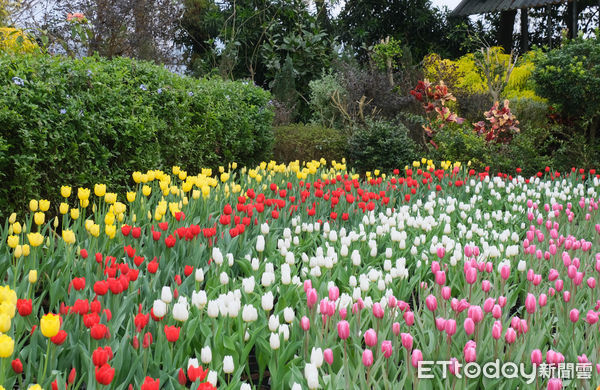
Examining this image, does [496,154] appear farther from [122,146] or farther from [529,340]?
[529,340]

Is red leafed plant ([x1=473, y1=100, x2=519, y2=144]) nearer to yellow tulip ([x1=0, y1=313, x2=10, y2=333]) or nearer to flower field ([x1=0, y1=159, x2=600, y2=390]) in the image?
flower field ([x1=0, y1=159, x2=600, y2=390])

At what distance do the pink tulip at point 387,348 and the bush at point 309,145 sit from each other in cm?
777

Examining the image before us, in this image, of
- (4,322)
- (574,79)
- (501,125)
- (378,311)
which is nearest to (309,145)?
(501,125)

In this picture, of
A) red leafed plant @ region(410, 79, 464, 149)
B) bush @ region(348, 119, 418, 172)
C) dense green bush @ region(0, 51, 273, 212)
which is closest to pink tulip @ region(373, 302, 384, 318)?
dense green bush @ region(0, 51, 273, 212)

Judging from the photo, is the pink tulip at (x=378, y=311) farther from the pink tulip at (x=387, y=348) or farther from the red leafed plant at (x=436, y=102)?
the red leafed plant at (x=436, y=102)

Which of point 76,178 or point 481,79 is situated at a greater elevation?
point 481,79

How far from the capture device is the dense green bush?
14.3ft

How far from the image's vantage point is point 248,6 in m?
17.5

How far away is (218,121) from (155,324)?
531 cm

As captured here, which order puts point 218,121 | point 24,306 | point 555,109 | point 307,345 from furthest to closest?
point 555,109
point 218,121
point 307,345
point 24,306

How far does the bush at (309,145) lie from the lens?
9719 millimetres

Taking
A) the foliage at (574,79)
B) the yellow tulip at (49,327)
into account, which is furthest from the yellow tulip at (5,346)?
the foliage at (574,79)

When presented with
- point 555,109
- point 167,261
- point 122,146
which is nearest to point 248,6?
point 555,109

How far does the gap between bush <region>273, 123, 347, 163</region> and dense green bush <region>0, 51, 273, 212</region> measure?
7.97 feet
